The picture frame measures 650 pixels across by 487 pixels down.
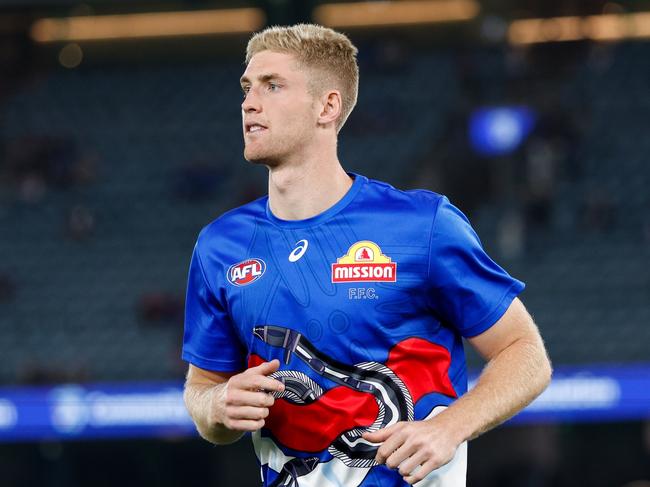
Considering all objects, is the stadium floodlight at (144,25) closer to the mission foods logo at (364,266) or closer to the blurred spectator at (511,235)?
the blurred spectator at (511,235)

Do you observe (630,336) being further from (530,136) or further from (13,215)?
(13,215)

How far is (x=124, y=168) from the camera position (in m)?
17.8

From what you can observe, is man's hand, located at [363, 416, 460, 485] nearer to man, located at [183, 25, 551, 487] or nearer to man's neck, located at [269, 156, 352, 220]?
man, located at [183, 25, 551, 487]

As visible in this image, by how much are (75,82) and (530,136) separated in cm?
791

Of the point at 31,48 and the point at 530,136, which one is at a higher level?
the point at 31,48

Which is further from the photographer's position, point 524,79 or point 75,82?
point 75,82

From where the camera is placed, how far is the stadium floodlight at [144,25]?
2048cm

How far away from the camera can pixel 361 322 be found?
2961mm

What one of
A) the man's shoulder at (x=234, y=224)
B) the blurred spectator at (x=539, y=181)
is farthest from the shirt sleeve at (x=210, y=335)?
the blurred spectator at (x=539, y=181)

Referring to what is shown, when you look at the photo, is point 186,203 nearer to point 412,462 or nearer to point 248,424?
point 248,424

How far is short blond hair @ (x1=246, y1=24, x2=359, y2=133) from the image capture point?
3131 mm

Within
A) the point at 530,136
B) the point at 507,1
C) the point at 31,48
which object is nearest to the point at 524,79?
the point at 530,136

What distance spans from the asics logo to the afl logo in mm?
82

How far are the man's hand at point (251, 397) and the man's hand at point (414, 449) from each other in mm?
295
